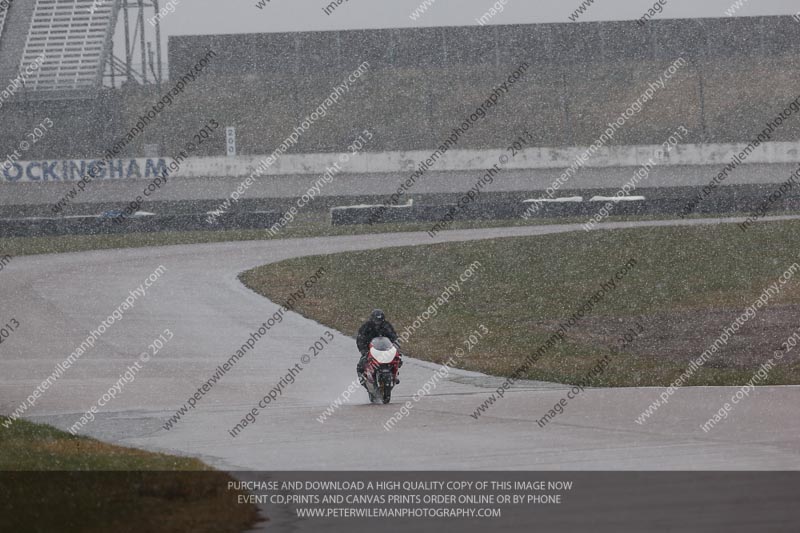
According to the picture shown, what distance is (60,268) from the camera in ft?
113

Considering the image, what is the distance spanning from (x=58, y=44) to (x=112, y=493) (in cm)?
5689

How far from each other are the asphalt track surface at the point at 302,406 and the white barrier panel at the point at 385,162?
939 inches

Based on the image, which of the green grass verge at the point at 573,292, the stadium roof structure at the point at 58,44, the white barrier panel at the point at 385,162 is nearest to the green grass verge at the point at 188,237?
the white barrier panel at the point at 385,162

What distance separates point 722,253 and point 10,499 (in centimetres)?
Answer: 2469

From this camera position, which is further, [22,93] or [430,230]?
[22,93]

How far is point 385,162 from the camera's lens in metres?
56.3

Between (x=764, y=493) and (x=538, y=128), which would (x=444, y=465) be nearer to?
(x=764, y=493)

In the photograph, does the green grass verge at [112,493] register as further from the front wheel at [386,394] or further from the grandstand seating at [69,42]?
the grandstand seating at [69,42]

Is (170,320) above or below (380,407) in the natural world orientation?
below

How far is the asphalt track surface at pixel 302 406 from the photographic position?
1089 cm

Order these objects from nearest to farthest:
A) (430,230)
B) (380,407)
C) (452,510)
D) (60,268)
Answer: (452,510)
(380,407)
(60,268)
(430,230)

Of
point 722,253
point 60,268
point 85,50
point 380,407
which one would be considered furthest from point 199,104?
point 380,407

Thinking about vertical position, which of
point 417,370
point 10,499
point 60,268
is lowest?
point 60,268

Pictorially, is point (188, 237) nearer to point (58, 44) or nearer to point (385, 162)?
point (385, 162)
